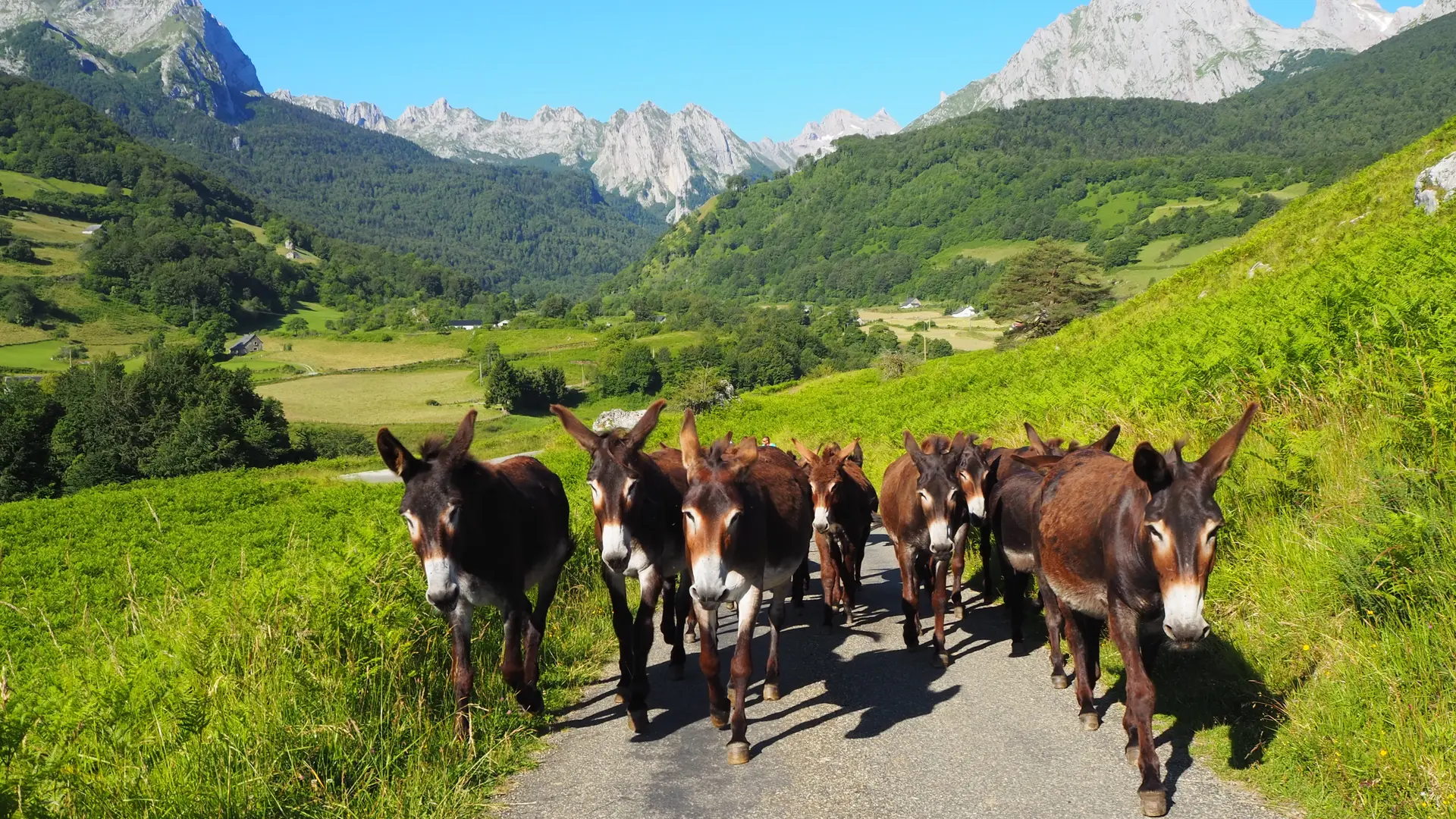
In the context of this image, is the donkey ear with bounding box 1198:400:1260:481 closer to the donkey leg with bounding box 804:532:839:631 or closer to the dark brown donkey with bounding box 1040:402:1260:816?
the dark brown donkey with bounding box 1040:402:1260:816

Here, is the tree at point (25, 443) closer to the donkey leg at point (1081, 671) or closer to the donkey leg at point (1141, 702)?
the donkey leg at point (1081, 671)

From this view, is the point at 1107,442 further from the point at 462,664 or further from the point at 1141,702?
the point at 462,664

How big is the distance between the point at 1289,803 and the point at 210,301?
231m

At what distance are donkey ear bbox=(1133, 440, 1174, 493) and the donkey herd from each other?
2cm

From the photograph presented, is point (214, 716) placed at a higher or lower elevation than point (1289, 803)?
higher

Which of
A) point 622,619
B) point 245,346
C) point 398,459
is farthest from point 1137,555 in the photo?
point 245,346

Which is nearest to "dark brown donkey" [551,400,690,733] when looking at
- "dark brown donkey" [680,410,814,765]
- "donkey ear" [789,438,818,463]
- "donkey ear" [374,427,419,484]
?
"dark brown donkey" [680,410,814,765]

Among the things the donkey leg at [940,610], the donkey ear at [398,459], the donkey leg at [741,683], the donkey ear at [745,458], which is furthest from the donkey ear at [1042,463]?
the donkey ear at [398,459]

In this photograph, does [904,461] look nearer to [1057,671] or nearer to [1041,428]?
[1057,671]

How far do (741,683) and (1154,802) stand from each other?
2930 millimetres

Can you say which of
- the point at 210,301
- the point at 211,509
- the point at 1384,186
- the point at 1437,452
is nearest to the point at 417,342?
the point at 210,301

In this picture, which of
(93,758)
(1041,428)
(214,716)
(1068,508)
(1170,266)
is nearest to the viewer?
(93,758)

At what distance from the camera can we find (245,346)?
17288 centimetres

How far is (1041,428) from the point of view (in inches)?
670
